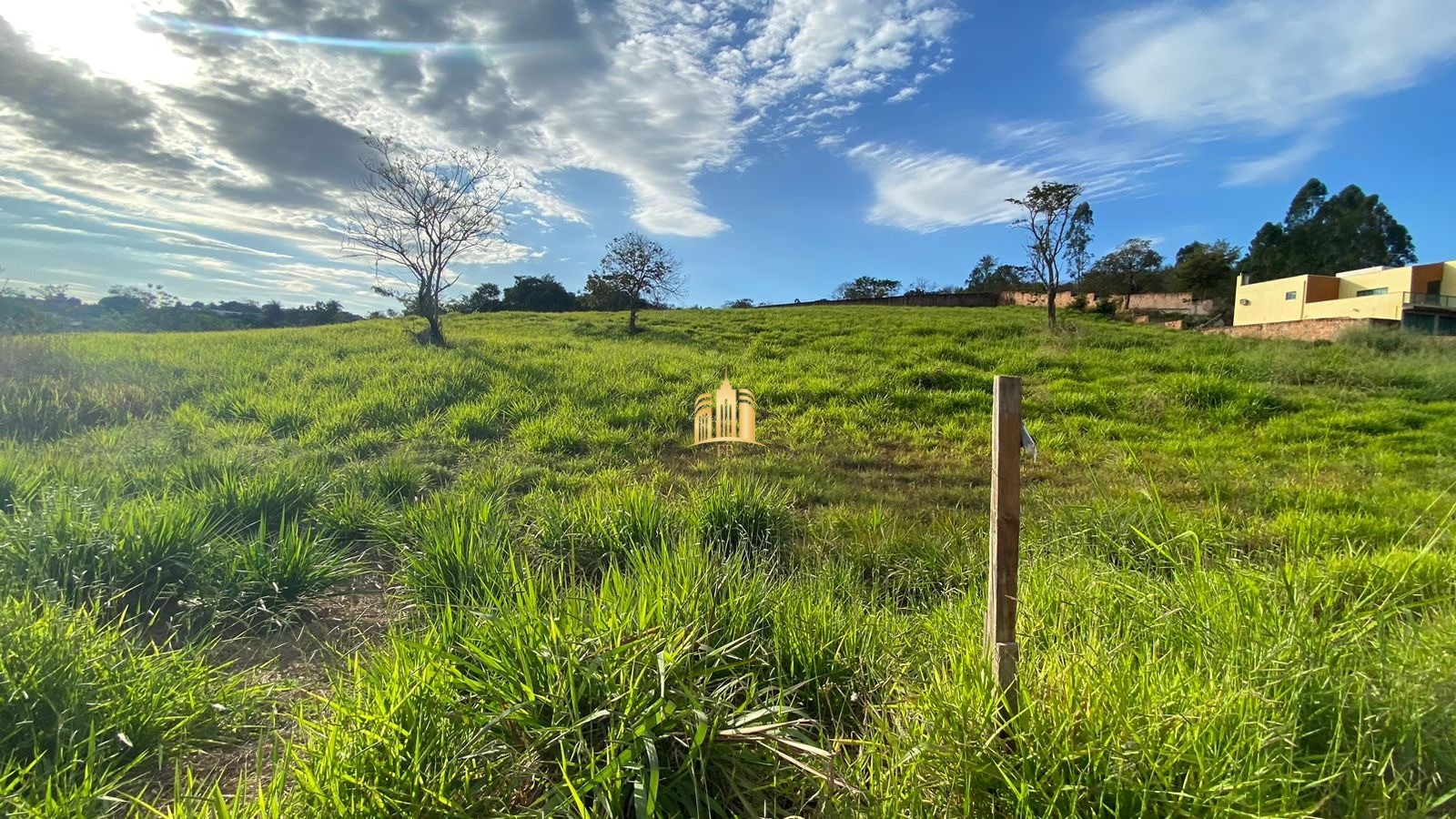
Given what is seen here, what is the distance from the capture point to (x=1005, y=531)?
158 centimetres

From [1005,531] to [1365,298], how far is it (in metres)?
35.4

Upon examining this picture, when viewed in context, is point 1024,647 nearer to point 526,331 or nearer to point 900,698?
point 900,698

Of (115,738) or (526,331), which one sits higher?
(526,331)

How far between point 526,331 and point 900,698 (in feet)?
50.6

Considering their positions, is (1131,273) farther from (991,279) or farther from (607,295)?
(607,295)

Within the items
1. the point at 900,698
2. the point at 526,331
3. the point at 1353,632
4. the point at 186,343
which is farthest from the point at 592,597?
the point at 526,331

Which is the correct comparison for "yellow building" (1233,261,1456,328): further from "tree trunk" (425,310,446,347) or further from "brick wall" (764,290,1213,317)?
"tree trunk" (425,310,446,347)

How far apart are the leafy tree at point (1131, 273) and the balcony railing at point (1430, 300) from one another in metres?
14.1

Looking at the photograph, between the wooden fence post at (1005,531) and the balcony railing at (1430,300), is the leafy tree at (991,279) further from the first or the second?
the wooden fence post at (1005,531)

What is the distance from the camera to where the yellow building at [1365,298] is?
22.7 metres

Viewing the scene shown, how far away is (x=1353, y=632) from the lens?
1728mm

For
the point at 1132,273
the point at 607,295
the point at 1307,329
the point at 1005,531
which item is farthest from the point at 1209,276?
the point at 1005,531

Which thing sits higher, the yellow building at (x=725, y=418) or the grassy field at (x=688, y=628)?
the yellow building at (x=725, y=418)

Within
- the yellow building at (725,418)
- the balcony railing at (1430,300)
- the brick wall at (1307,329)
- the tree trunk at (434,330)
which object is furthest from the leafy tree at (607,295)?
the balcony railing at (1430,300)
